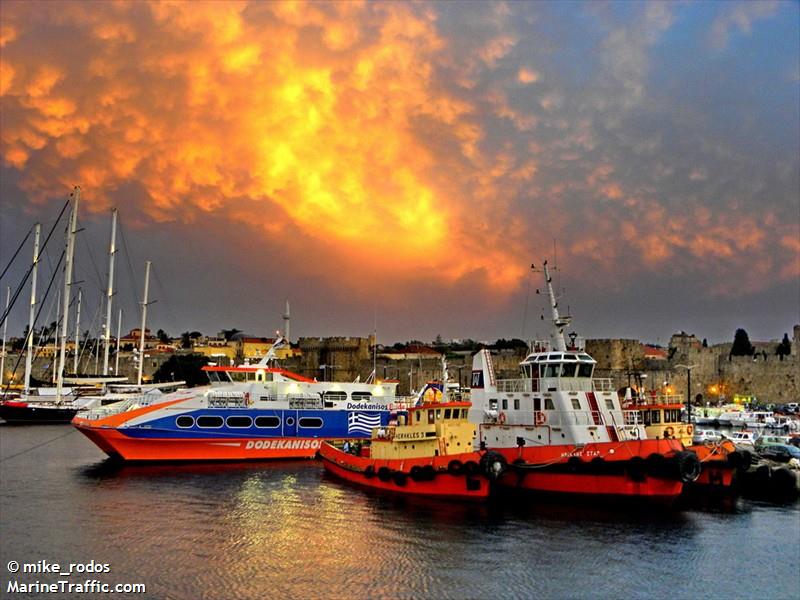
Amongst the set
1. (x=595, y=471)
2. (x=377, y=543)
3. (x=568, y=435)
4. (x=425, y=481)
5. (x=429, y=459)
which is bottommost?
(x=377, y=543)

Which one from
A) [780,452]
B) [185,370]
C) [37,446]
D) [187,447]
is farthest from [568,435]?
[185,370]

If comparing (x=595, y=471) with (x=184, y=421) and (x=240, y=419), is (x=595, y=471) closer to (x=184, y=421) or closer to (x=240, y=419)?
(x=240, y=419)

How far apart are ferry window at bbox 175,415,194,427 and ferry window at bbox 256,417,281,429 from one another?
11.1 feet

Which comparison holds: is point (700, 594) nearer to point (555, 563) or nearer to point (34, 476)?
point (555, 563)

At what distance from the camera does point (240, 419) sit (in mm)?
35312

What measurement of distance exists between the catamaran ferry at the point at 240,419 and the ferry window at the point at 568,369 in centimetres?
1318

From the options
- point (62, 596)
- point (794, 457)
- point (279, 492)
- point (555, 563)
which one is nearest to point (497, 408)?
point (279, 492)


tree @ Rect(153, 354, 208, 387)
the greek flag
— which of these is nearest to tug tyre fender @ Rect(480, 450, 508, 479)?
the greek flag

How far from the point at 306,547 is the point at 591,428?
13.0 meters

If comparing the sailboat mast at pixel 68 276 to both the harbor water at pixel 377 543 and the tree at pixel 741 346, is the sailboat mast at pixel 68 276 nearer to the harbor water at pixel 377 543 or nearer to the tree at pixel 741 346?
the harbor water at pixel 377 543

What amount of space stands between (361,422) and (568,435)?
13966 mm

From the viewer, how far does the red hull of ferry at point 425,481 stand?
981 inches

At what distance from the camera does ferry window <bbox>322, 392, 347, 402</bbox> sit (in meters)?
37.9

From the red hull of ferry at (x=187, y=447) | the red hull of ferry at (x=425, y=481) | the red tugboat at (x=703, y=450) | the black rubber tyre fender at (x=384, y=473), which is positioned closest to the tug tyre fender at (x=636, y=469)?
the red tugboat at (x=703, y=450)
